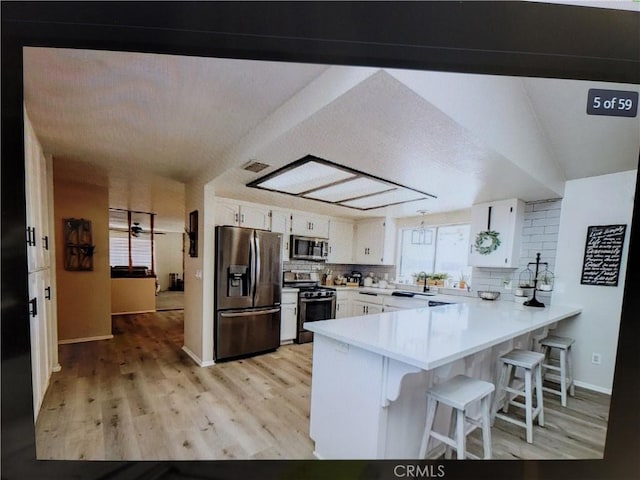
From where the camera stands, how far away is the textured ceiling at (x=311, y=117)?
0.46 m

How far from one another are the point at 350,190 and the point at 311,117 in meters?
1.08

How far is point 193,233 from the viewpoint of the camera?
96.3 inches

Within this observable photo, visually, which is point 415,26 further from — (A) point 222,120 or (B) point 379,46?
(A) point 222,120

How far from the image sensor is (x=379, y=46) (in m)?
0.43

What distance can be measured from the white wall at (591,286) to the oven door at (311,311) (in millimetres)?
2592

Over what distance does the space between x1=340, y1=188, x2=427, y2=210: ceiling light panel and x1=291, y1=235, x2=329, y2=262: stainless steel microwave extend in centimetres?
Answer: 107

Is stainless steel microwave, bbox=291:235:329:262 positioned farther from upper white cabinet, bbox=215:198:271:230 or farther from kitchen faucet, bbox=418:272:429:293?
kitchen faucet, bbox=418:272:429:293

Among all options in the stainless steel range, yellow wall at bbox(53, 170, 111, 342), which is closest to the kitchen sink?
the stainless steel range

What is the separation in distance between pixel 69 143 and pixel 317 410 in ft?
3.99

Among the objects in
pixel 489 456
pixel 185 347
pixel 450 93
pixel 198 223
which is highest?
pixel 450 93

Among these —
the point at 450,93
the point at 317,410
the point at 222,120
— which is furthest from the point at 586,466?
the point at 222,120

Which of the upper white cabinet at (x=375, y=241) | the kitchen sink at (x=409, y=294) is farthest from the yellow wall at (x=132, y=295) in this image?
the kitchen sink at (x=409, y=294)

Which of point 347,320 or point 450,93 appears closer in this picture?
point 450,93

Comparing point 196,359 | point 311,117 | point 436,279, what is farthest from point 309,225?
point 311,117
